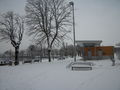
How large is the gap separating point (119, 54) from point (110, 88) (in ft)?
69.6

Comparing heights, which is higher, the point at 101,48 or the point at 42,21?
the point at 42,21

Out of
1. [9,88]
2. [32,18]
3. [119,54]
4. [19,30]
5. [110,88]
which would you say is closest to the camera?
[110,88]

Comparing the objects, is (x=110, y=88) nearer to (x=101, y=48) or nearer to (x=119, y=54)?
(x=119, y=54)

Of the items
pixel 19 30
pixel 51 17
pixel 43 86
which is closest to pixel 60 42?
pixel 51 17

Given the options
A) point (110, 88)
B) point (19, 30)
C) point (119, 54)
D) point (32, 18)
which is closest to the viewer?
point (110, 88)

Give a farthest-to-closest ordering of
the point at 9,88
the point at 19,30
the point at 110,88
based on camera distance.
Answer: the point at 19,30, the point at 9,88, the point at 110,88

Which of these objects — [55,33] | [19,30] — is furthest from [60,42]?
[19,30]

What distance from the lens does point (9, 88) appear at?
6133 mm

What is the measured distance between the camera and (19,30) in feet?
88.0

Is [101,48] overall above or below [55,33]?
below

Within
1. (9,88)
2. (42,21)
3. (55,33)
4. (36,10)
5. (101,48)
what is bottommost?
(9,88)

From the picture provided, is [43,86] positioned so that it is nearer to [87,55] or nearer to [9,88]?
[9,88]

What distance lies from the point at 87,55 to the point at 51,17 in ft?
40.5

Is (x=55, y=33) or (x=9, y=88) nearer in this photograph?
(x=9, y=88)
